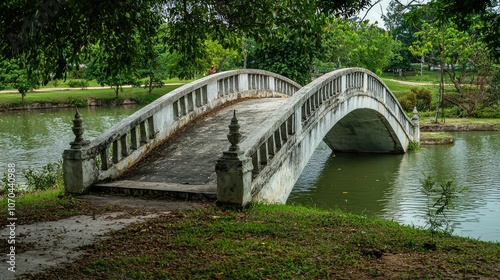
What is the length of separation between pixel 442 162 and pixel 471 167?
1.31 meters

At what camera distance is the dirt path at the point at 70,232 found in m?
5.57

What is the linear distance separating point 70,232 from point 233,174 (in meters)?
2.42

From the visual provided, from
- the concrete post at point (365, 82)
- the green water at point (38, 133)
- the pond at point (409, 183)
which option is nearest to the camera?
the pond at point (409, 183)

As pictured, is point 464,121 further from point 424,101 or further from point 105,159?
point 105,159

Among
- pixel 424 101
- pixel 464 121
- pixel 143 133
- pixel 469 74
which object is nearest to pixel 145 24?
pixel 143 133

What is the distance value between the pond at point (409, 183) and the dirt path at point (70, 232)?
5.63m

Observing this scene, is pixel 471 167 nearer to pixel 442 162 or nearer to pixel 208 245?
pixel 442 162

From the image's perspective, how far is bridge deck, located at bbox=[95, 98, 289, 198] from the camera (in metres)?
9.08

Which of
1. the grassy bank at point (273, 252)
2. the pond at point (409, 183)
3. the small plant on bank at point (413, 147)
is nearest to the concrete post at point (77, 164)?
the grassy bank at point (273, 252)

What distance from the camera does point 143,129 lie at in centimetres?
1088

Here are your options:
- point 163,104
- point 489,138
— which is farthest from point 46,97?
point 163,104

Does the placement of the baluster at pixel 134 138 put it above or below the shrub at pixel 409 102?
above

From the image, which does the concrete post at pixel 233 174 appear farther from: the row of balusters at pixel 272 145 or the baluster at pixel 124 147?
the baluster at pixel 124 147

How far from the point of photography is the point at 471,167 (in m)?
18.6
